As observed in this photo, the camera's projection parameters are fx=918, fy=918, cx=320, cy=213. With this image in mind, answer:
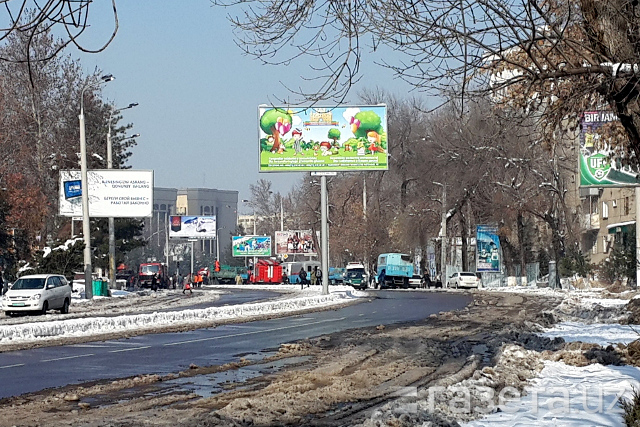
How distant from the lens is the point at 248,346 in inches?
838

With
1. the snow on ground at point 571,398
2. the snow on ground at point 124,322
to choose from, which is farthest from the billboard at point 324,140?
the snow on ground at point 571,398

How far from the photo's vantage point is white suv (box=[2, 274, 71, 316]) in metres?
35.2

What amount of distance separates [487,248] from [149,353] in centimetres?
5456

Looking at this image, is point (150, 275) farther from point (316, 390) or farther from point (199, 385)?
point (316, 390)

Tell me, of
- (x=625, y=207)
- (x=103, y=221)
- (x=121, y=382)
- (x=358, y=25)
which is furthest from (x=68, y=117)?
(x=358, y=25)

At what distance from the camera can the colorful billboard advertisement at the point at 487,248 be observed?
7088cm

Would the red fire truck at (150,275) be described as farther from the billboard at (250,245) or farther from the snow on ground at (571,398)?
the snow on ground at (571,398)

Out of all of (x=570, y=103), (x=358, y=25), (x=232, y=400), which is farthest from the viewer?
(x=570, y=103)

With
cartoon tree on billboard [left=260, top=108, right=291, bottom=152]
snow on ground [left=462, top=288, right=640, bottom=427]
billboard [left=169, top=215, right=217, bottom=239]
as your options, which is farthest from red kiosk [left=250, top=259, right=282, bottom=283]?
snow on ground [left=462, top=288, right=640, bottom=427]

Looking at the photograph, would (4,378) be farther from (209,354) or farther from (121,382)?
(209,354)

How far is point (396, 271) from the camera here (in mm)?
78500

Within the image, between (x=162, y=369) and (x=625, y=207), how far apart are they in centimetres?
5936

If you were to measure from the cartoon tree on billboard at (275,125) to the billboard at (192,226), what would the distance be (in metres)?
64.3

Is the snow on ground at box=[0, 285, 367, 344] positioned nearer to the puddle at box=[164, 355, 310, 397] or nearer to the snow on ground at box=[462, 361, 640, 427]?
the puddle at box=[164, 355, 310, 397]
